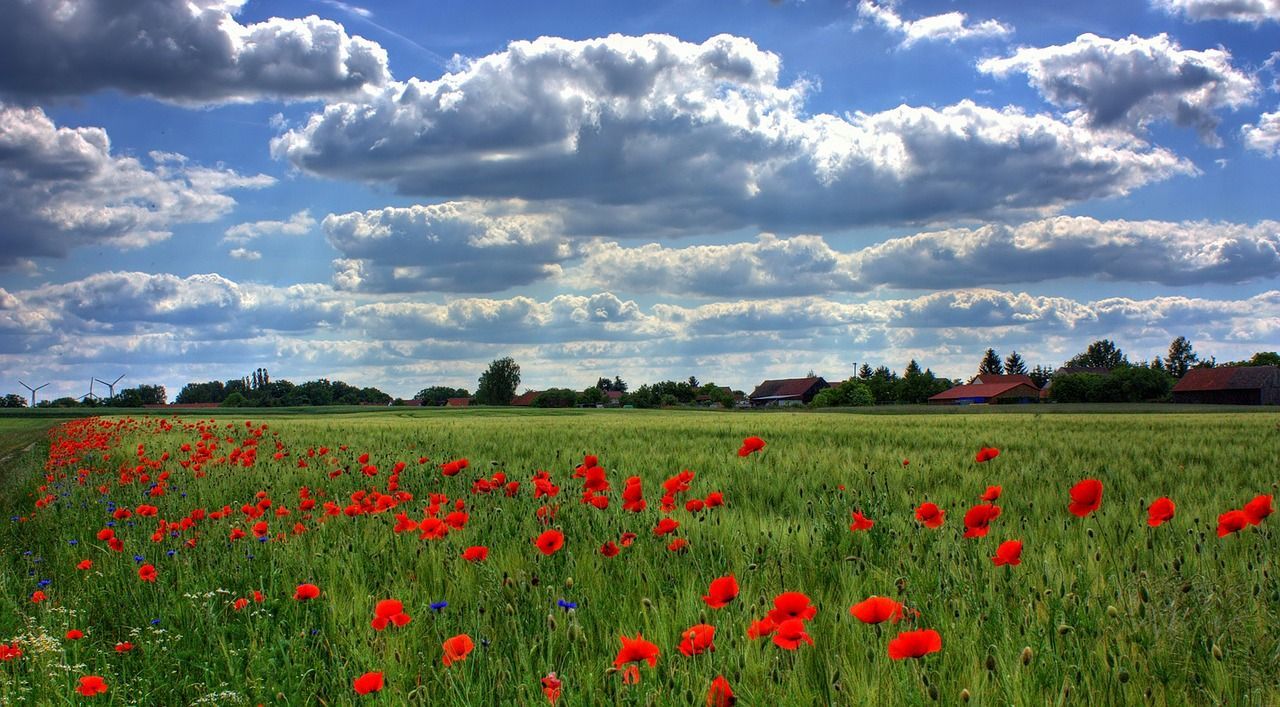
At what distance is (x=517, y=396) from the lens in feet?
457

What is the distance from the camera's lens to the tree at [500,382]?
127312 millimetres

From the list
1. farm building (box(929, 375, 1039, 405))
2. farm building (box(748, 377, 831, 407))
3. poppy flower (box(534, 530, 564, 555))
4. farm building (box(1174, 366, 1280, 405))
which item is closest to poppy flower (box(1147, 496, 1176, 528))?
poppy flower (box(534, 530, 564, 555))

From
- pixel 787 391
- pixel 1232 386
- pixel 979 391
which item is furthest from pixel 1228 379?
pixel 787 391

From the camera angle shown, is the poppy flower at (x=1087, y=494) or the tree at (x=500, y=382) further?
the tree at (x=500, y=382)

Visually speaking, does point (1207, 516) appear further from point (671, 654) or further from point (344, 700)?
point (344, 700)

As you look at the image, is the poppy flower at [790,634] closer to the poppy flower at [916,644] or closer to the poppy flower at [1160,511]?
the poppy flower at [916,644]

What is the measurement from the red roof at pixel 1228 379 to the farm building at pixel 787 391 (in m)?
49.3

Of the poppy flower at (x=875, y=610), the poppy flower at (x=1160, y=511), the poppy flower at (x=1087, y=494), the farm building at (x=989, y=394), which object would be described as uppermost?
the poppy flower at (x=1087, y=494)

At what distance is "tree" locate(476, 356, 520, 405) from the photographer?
418 ft

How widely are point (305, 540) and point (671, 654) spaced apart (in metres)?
3.60

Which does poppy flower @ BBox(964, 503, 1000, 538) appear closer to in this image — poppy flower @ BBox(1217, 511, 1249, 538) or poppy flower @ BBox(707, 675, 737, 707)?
poppy flower @ BBox(1217, 511, 1249, 538)

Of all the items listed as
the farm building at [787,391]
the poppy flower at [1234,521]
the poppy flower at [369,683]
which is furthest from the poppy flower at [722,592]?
the farm building at [787,391]

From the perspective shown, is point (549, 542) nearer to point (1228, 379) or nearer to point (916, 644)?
point (916, 644)

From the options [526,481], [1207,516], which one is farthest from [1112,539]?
[526,481]
